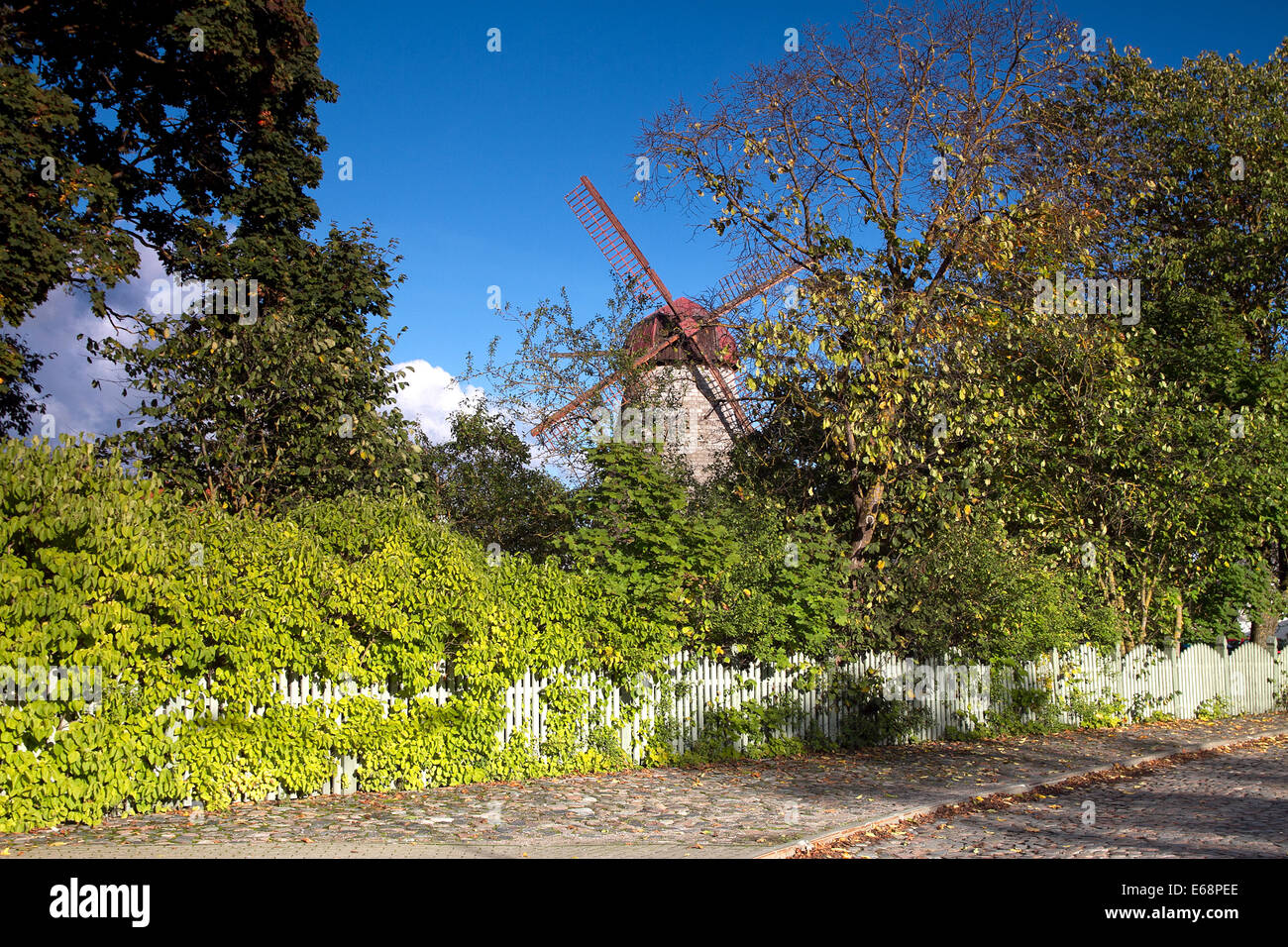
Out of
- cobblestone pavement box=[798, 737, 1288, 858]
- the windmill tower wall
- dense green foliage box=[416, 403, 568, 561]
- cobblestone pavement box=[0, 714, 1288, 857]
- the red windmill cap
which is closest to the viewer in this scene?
cobblestone pavement box=[0, 714, 1288, 857]

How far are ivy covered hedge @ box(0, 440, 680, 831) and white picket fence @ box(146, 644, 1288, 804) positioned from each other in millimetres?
151

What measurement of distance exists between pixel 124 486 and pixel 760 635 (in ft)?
26.2

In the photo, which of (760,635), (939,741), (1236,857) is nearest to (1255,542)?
(939,741)

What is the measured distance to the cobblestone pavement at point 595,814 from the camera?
7434 mm

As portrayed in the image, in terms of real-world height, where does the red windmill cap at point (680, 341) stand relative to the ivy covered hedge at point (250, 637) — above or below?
above

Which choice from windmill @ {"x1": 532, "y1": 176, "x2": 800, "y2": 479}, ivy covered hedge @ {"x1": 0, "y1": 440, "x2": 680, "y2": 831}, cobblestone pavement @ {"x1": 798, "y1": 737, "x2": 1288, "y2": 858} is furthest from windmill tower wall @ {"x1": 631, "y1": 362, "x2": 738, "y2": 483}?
cobblestone pavement @ {"x1": 798, "y1": 737, "x2": 1288, "y2": 858}

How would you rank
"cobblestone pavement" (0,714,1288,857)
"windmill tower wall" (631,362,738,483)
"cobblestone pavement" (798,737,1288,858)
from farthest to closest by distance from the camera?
"windmill tower wall" (631,362,738,483)
"cobblestone pavement" (798,737,1288,858)
"cobblestone pavement" (0,714,1288,857)

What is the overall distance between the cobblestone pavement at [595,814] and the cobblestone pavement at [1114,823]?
1.36ft

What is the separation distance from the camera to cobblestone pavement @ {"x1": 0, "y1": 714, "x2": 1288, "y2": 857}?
293 inches

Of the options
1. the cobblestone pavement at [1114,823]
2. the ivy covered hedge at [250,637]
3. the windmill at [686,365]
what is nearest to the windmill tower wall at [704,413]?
the windmill at [686,365]

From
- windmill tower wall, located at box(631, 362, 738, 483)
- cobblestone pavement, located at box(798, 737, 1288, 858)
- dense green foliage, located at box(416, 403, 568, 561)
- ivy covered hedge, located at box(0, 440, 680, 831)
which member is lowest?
cobblestone pavement, located at box(798, 737, 1288, 858)

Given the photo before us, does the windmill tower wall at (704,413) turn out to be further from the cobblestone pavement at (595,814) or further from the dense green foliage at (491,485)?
the cobblestone pavement at (595,814)

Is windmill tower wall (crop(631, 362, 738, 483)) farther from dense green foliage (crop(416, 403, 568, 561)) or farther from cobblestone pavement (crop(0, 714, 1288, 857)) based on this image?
cobblestone pavement (crop(0, 714, 1288, 857))

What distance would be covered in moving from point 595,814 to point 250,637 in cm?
380
